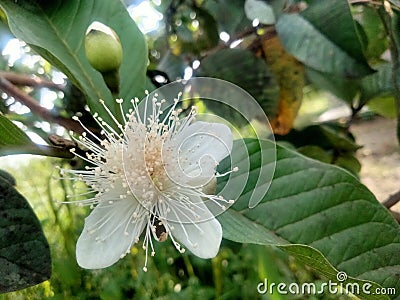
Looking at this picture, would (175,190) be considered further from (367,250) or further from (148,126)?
(367,250)

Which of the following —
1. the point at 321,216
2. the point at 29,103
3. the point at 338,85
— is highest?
the point at 29,103

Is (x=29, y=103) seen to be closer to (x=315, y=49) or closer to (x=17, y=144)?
(x=17, y=144)

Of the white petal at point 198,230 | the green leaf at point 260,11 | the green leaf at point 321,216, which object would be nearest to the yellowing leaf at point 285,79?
the green leaf at point 260,11

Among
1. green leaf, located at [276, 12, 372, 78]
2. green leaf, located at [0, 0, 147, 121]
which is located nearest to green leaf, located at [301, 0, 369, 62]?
green leaf, located at [276, 12, 372, 78]

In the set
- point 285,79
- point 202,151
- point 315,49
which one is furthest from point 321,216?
point 285,79

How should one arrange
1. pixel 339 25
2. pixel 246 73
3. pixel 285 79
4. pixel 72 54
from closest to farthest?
pixel 72 54 → pixel 339 25 → pixel 246 73 → pixel 285 79

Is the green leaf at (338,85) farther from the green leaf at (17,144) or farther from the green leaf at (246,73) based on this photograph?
the green leaf at (17,144)

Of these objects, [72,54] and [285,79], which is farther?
[285,79]

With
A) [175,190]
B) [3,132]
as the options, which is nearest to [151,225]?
[175,190]
